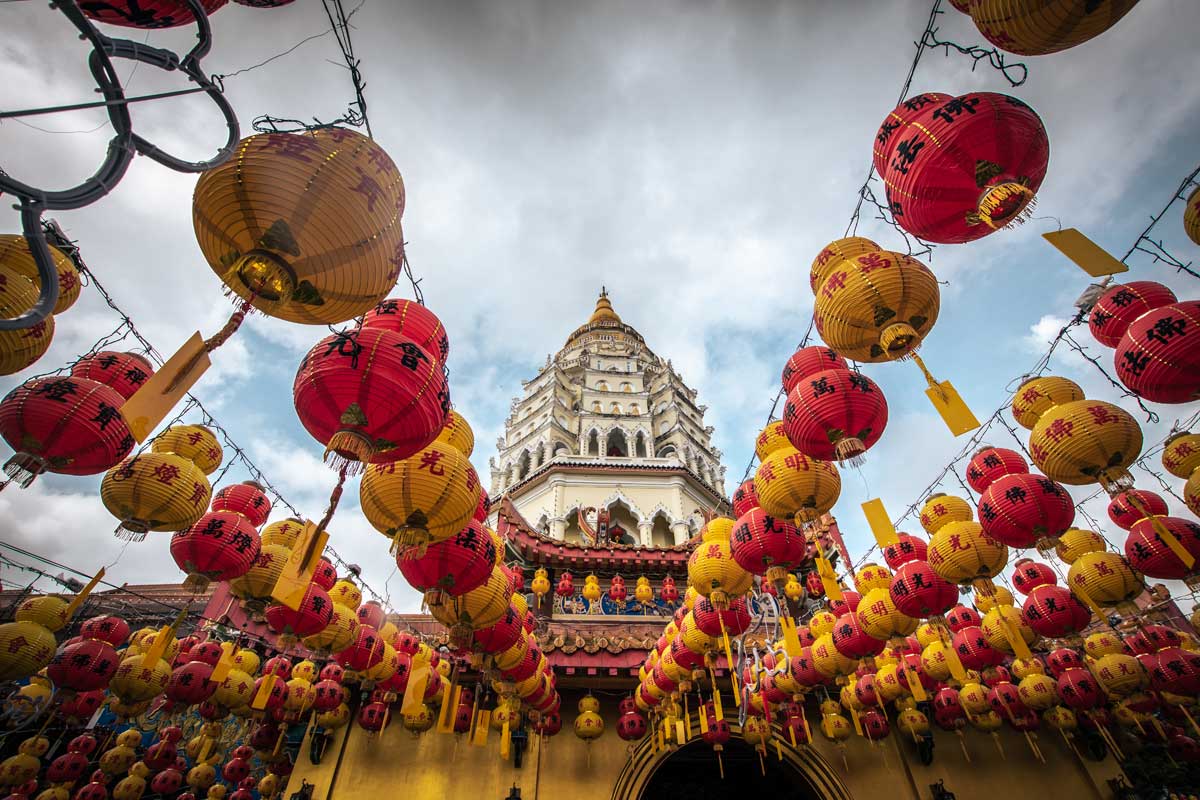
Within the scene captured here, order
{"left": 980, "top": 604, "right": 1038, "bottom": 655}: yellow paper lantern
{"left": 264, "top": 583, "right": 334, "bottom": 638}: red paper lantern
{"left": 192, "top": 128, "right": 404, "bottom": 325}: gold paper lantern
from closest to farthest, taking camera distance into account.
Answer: {"left": 192, "top": 128, "right": 404, "bottom": 325}: gold paper lantern < {"left": 264, "top": 583, "right": 334, "bottom": 638}: red paper lantern < {"left": 980, "top": 604, "right": 1038, "bottom": 655}: yellow paper lantern

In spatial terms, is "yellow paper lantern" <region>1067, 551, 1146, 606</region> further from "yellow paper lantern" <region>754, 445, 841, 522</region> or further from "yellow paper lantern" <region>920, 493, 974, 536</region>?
"yellow paper lantern" <region>754, 445, 841, 522</region>

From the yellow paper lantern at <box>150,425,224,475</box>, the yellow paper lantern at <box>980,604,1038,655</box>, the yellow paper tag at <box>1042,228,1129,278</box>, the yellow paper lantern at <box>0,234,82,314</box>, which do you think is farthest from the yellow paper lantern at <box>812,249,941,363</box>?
the yellow paper lantern at <box>150,425,224,475</box>

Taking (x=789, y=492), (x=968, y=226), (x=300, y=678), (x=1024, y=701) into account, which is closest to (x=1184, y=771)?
(x=1024, y=701)

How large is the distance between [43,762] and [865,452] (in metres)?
16.7

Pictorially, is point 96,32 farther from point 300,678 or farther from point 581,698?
point 581,698

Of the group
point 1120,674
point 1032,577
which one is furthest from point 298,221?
point 1120,674

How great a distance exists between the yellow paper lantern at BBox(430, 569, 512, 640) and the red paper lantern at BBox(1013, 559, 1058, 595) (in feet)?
21.8

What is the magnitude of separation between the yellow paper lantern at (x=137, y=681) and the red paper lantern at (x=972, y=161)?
29.2 feet

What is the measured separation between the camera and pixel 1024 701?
25.6 feet

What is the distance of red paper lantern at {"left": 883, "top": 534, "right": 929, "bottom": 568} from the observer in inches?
236

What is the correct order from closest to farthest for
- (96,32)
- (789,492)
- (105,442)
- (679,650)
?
1. (96,32)
2. (105,442)
3. (789,492)
4. (679,650)

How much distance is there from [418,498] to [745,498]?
325 cm

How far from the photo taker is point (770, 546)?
4688 mm

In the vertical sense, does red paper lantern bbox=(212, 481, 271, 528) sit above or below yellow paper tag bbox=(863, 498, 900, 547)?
above
